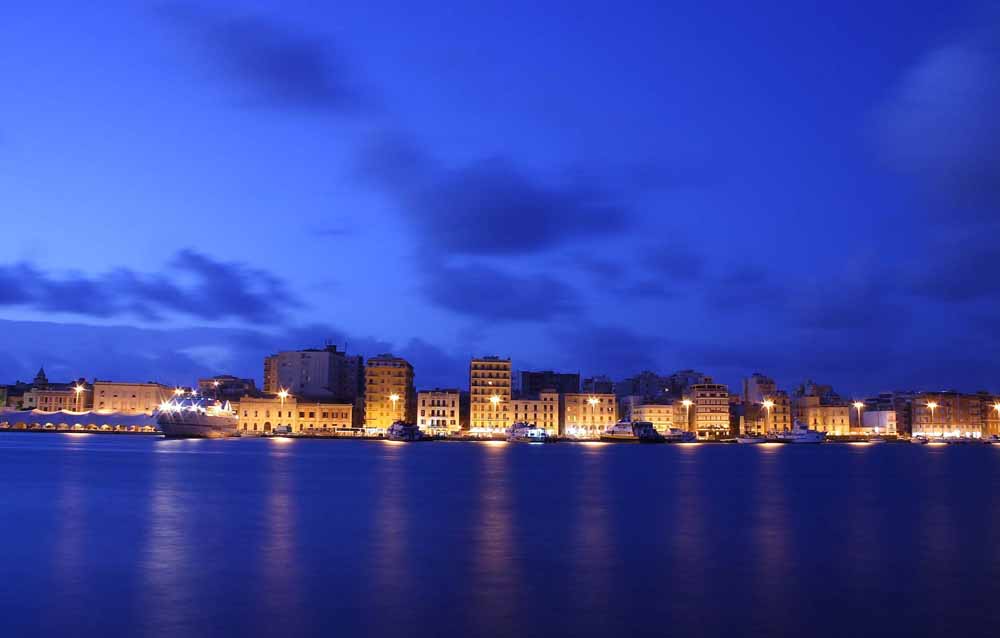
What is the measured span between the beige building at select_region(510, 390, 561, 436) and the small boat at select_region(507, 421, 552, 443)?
7.94 metres

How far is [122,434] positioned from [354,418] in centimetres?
3913

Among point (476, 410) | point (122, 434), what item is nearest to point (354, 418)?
point (476, 410)

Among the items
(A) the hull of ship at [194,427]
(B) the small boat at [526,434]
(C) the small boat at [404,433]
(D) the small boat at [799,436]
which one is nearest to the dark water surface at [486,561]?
(A) the hull of ship at [194,427]

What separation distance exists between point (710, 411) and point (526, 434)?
4128 centimetres

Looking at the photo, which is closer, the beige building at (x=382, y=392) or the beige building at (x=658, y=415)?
the beige building at (x=382, y=392)

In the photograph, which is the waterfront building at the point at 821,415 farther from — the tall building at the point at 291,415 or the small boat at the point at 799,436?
the tall building at the point at 291,415

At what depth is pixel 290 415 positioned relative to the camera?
6206 inches

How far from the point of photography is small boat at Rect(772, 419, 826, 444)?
526 ft

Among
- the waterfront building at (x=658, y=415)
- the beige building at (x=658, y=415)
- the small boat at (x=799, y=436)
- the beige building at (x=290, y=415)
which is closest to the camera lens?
the beige building at (x=290, y=415)

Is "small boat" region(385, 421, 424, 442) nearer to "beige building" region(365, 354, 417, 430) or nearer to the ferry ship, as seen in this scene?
"beige building" region(365, 354, 417, 430)

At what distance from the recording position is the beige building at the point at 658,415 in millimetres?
165375

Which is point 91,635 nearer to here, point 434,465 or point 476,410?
point 434,465

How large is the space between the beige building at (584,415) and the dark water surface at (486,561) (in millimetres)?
119391

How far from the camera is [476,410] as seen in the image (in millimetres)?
156125
